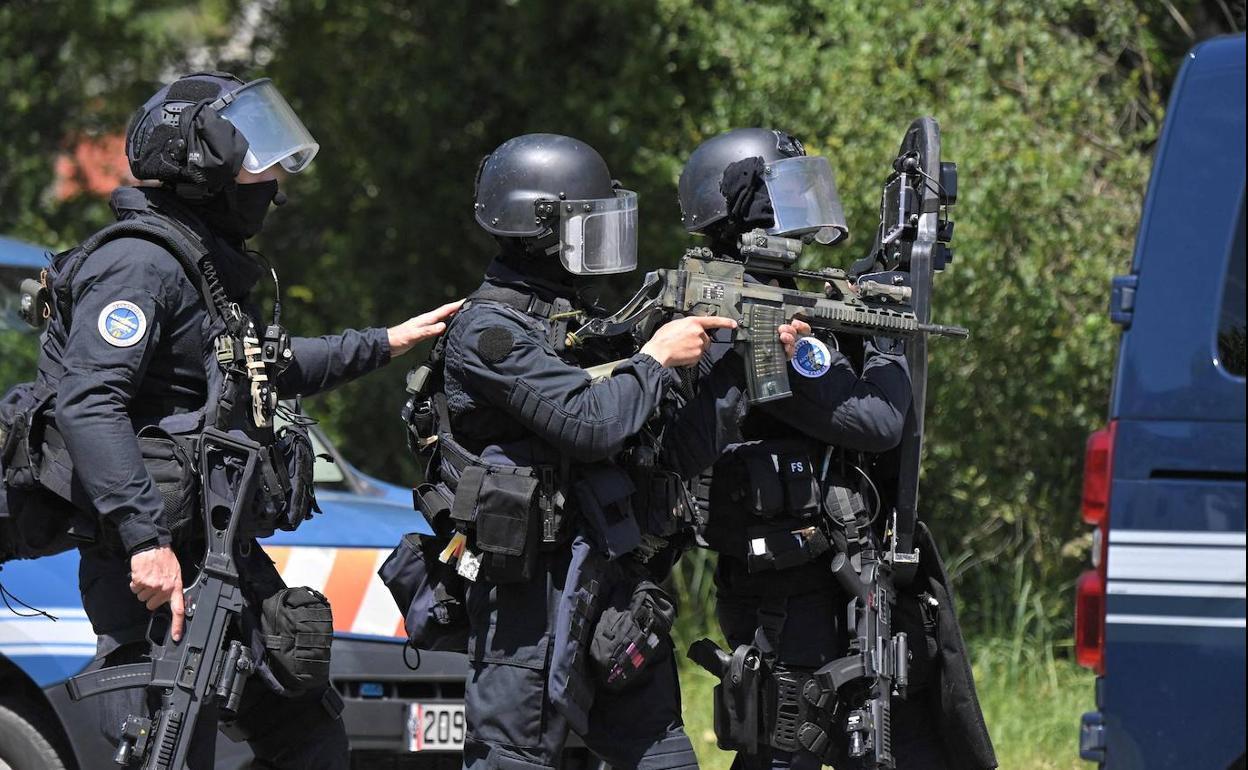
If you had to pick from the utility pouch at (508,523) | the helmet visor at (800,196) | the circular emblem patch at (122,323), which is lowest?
the utility pouch at (508,523)

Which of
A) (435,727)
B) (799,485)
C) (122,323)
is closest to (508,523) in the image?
(799,485)

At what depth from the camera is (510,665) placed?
146 inches

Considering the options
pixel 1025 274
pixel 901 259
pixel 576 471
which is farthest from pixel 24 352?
pixel 1025 274

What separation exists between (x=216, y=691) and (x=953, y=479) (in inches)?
162

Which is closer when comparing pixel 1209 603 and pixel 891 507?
pixel 1209 603

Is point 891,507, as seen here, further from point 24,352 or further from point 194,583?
point 24,352

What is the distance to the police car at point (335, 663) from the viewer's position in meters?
4.38

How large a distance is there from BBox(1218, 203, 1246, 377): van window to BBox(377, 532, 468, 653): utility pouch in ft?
6.17

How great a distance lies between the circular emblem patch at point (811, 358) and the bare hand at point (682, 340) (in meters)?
0.20

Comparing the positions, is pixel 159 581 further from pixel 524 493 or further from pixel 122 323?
pixel 524 493

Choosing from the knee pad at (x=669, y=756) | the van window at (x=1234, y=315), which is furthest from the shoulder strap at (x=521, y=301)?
the van window at (x=1234, y=315)

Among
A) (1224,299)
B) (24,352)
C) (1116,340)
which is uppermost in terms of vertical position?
(1116,340)

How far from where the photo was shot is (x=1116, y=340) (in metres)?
6.52

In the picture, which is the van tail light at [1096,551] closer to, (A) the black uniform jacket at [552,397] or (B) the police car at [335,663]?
(A) the black uniform jacket at [552,397]
